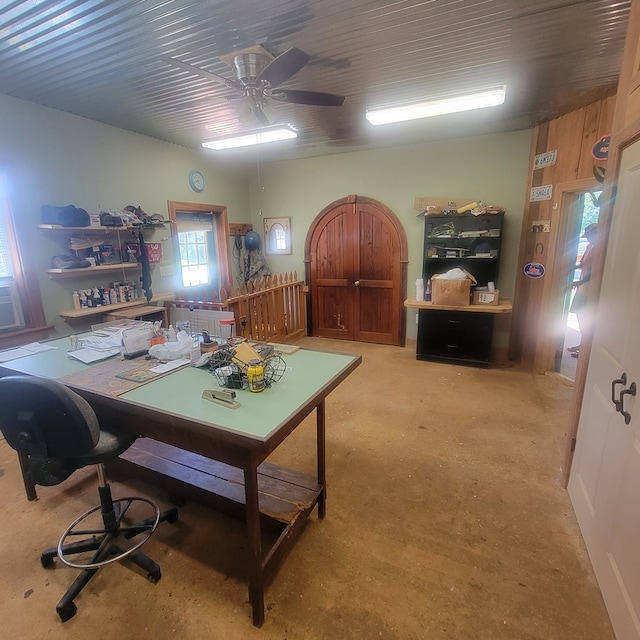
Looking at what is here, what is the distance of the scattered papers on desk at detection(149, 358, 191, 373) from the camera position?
5.87 feet

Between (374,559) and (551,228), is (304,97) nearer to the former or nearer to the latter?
(374,559)

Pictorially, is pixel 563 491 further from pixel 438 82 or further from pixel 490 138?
pixel 490 138

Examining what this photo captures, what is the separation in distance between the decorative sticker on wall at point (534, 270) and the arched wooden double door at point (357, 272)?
1.47m

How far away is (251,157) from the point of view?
16.8 feet

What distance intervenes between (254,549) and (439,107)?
3634 millimetres

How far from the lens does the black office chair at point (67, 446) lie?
1.26 metres

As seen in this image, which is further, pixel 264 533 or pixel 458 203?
pixel 458 203

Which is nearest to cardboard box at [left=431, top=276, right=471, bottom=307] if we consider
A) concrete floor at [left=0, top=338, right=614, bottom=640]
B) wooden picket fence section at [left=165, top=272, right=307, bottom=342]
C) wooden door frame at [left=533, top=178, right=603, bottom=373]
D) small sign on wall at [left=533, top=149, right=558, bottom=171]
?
wooden door frame at [left=533, top=178, right=603, bottom=373]

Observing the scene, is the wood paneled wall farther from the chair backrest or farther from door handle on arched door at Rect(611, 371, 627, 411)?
the chair backrest

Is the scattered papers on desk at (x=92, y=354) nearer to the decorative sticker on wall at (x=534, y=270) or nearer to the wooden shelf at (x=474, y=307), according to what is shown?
the wooden shelf at (x=474, y=307)

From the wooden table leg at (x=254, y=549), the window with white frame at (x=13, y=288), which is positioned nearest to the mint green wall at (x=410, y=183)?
the window with white frame at (x=13, y=288)

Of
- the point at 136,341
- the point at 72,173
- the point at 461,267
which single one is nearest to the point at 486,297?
the point at 461,267

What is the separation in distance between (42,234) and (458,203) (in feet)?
14.7

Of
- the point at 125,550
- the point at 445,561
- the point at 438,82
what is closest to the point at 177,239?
the point at 438,82
